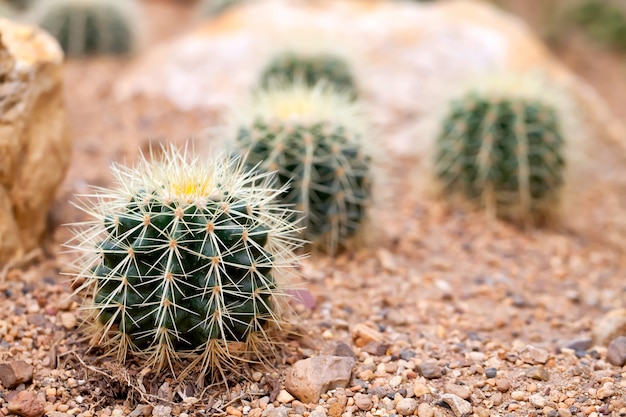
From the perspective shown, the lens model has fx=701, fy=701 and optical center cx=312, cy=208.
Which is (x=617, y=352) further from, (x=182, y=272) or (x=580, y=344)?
(x=182, y=272)

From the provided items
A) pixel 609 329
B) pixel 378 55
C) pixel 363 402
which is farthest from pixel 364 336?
pixel 378 55

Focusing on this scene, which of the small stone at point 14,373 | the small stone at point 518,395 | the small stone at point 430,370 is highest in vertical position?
the small stone at point 518,395

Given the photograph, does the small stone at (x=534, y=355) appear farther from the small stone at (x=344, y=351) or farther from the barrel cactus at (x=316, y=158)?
the barrel cactus at (x=316, y=158)

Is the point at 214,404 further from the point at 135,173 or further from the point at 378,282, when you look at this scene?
the point at 378,282

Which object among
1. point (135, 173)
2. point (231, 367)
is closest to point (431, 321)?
point (231, 367)

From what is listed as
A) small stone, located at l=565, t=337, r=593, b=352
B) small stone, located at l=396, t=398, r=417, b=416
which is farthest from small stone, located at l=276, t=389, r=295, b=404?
small stone, located at l=565, t=337, r=593, b=352

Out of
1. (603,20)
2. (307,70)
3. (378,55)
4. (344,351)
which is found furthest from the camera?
(603,20)

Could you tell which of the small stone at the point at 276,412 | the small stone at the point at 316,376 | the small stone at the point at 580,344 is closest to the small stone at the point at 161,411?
the small stone at the point at 276,412
